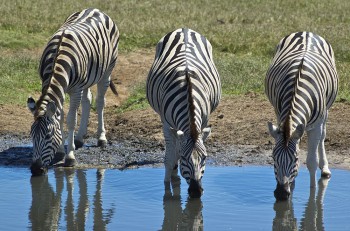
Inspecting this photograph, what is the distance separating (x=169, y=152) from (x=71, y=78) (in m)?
2.10

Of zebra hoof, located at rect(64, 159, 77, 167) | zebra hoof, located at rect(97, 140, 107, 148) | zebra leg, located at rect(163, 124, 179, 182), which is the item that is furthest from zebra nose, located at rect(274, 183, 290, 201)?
zebra hoof, located at rect(97, 140, 107, 148)

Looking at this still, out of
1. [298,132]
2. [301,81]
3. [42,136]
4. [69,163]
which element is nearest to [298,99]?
[301,81]

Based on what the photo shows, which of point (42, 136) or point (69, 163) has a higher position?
point (42, 136)

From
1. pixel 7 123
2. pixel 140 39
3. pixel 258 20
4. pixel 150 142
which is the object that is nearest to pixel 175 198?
pixel 150 142

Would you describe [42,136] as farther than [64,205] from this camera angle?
Yes

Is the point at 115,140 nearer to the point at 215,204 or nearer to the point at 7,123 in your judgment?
the point at 7,123

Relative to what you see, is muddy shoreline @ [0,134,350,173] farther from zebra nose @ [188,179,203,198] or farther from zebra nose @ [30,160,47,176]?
zebra nose @ [188,179,203,198]

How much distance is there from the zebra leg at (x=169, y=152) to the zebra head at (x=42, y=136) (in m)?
1.51

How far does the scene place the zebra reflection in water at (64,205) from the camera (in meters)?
9.72

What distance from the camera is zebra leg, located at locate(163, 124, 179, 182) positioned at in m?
10.8

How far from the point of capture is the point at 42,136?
11.1 metres

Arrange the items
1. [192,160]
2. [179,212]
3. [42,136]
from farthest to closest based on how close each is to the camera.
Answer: [42,136]
[179,212]
[192,160]

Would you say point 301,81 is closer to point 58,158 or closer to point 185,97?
point 185,97

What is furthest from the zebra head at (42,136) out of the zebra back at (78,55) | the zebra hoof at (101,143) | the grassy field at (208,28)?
the grassy field at (208,28)
